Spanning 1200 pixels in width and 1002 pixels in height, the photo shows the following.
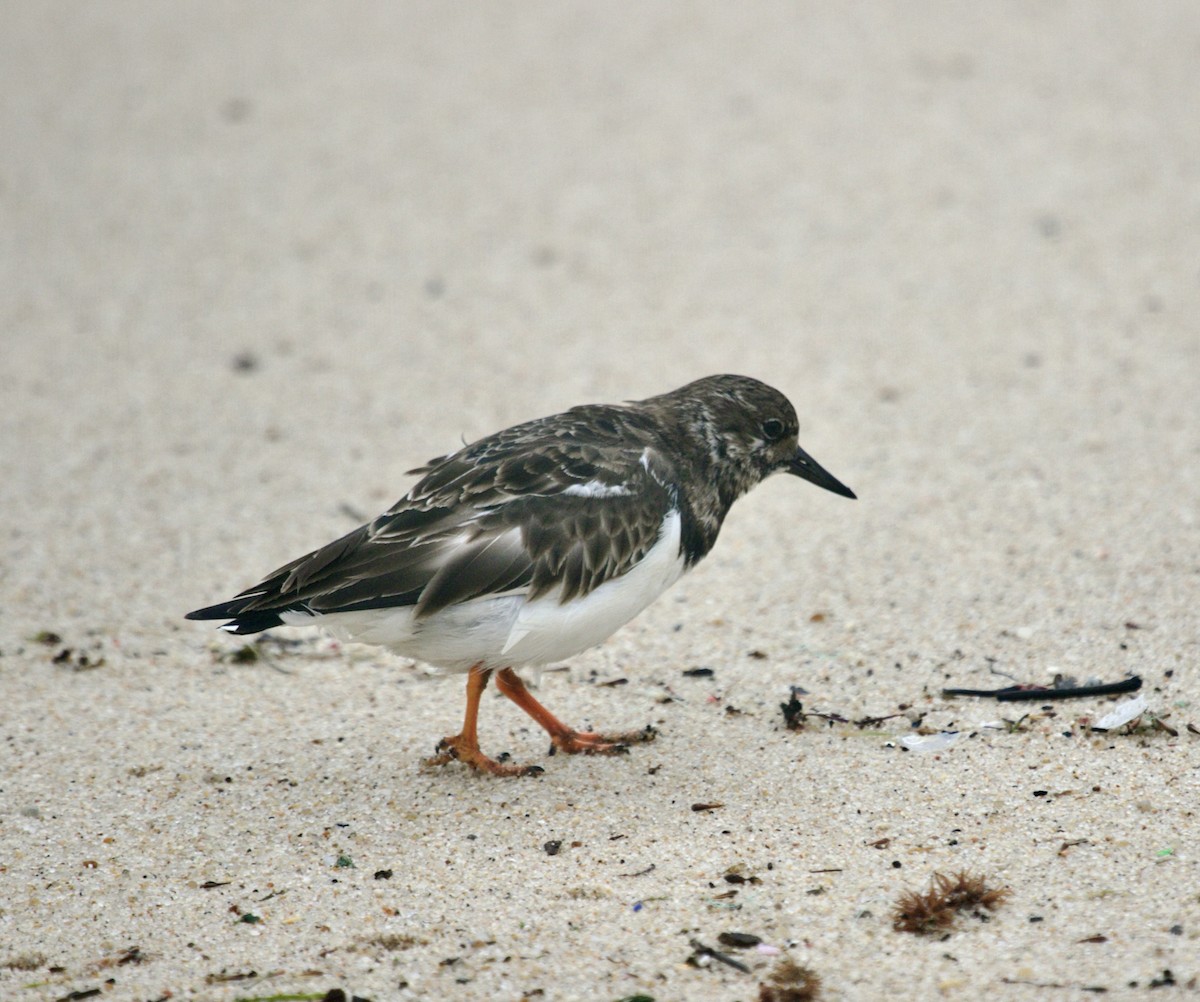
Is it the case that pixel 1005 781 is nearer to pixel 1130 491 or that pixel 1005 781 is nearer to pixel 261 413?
pixel 1130 491

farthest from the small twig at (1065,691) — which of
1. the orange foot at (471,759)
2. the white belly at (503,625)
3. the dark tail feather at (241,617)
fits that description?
the dark tail feather at (241,617)

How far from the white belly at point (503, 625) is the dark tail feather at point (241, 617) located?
57 millimetres

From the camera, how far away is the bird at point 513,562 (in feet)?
13.9

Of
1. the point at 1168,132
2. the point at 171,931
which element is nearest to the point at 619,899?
the point at 171,931

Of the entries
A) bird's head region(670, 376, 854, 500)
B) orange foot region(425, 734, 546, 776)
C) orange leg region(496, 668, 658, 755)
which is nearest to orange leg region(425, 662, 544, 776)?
orange foot region(425, 734, 546, 776)

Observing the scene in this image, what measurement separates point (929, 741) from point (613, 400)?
3.19 m

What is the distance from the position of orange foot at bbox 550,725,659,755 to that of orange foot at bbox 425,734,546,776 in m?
→ 0.11

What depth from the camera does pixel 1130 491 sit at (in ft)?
20.1

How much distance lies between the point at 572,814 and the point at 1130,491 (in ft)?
10.1

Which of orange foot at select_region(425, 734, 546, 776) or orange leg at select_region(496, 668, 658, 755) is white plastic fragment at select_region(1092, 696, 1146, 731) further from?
orange foot at select_region(425, 734, 546, 776)

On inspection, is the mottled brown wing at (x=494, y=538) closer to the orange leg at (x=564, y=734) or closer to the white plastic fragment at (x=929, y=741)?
the orange leg at (x=564, y=734)

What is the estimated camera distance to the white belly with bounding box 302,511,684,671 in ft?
13.9

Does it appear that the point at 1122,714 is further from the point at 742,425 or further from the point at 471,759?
the point at 471,759

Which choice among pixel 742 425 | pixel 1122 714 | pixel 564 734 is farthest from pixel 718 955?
pixel 742 425
